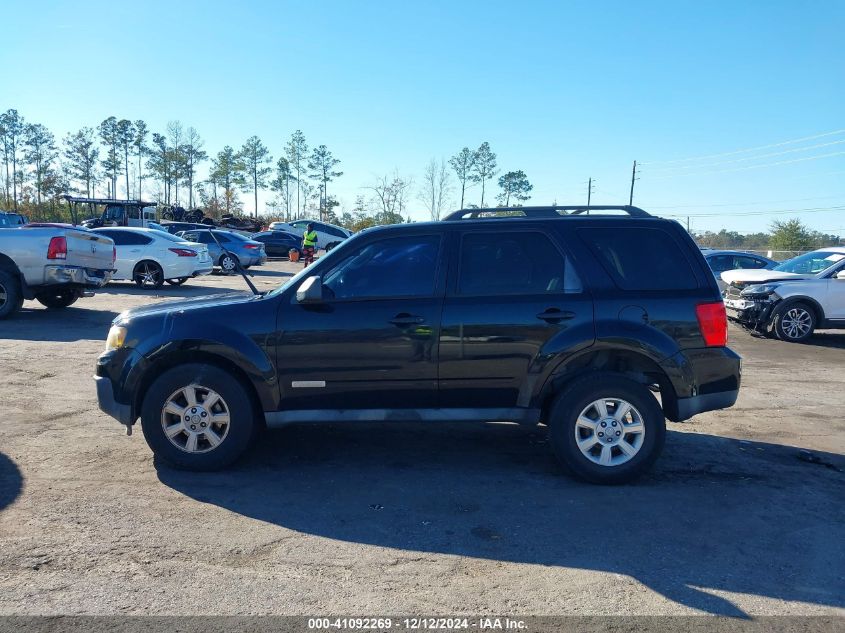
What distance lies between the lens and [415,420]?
4.88m

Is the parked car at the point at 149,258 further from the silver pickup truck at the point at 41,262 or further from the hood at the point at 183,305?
the hood at the point at 183,305

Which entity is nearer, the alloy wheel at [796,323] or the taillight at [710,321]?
the taillight at [710,321]

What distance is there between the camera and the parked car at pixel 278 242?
110 ft

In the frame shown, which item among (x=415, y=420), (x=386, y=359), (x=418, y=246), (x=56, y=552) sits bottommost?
(x=56, y=552)

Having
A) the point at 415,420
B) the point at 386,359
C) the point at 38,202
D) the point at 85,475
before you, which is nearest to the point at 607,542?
the point at 415,420

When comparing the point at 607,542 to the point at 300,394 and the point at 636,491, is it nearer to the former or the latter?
A: the point at 636,491

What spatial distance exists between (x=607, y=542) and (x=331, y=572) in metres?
1.64

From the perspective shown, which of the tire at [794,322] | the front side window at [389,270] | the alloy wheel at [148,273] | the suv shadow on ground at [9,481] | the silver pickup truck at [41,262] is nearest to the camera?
the suv shadow on ground at [9,481]

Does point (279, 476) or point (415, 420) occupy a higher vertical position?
point (415, 420)

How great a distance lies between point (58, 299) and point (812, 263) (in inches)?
594

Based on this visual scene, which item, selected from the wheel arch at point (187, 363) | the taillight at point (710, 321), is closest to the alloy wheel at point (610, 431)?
the taillight at point (710, 321)

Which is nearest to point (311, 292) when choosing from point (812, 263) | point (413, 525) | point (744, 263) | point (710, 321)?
point (413, 525)

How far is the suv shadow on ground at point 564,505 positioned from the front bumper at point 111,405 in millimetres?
467

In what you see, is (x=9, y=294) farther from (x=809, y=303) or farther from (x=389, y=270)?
(x=809, y=303)
